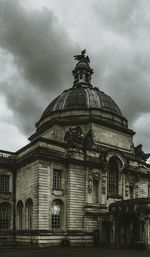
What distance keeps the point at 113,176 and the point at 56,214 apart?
1051 cm

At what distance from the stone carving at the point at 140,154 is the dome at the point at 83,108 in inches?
203

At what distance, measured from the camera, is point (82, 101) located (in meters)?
51.7

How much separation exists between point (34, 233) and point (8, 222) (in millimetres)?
7505

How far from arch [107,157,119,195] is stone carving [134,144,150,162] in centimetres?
591

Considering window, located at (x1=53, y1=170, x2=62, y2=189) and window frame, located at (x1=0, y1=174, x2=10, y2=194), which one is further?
window frame, located at (x1=0, y1=174, x2=10, y2=194)

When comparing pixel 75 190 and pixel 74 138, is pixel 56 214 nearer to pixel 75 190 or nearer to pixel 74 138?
pixel 75 190

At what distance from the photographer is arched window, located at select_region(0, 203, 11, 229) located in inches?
1628

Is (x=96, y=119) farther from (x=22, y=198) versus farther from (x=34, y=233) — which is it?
(x=34, y=233)

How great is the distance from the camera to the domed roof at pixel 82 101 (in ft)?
169

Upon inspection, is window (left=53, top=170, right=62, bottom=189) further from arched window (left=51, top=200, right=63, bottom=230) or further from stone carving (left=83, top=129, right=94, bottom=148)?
stone carving (left=83, top=129, right=94, bottom=148)

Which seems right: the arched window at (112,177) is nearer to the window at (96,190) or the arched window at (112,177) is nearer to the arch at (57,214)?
the window at (96,190)

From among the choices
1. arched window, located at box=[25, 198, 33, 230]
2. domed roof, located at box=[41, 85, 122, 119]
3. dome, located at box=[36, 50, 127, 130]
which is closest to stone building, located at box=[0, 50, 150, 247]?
arched window, located at box=[25, 198, 33, 230]

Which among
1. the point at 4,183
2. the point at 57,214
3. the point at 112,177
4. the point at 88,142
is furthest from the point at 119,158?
the point at 4,183

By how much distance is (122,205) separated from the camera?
37500mm
